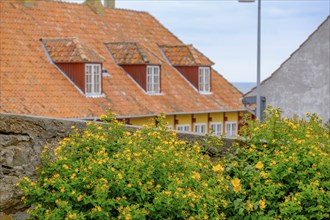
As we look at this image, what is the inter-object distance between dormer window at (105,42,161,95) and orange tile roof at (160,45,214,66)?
3.09 metres

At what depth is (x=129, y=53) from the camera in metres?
37.0

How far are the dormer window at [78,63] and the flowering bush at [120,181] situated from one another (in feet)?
77.6

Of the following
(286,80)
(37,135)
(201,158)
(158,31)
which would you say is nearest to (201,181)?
(201,158)

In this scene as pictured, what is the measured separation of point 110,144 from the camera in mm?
9516

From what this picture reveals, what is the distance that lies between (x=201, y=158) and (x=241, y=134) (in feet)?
4.19

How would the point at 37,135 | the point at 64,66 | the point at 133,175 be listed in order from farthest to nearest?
the point at 64,66
the point at 37,135
the point at 133,175

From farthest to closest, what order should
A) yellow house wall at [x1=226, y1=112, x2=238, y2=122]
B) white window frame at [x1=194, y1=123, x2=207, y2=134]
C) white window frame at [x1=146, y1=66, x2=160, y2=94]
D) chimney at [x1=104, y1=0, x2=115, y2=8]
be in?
chimney at [x1=104, y1=0, x2=115, y2=8], yellow house wall at [x1=226, y1=112, x2=238, y2=122], white window frame at [x1=194, y1=123, x2=207, y2=134], white window frame at [x1=146, y1=66, x2=160, y2=94]

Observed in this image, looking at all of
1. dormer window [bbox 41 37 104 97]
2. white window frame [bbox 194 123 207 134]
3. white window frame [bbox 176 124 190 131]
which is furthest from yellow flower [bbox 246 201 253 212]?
white window frame [bbox 194 123 207 134]

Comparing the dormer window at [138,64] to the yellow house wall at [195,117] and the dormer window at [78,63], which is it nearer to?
the yellow house wall at [195,117]

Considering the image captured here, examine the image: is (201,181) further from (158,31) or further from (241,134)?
(158,31)

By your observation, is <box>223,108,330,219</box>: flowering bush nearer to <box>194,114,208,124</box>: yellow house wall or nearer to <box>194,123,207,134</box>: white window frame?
<box>194,123,207,134</box>: white window frame

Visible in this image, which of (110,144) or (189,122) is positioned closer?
(110,144)

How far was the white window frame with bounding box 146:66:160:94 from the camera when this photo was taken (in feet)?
121

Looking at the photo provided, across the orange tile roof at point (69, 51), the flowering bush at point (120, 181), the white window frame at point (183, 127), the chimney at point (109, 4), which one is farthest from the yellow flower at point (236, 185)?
the chimney at point (109, 4)
